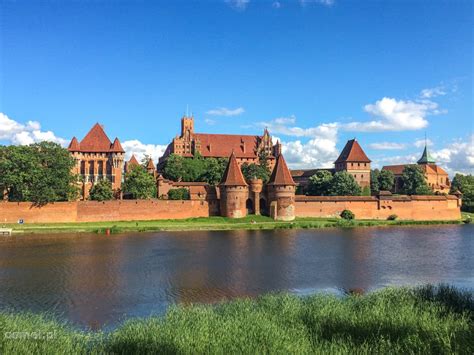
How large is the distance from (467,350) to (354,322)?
2.41 m

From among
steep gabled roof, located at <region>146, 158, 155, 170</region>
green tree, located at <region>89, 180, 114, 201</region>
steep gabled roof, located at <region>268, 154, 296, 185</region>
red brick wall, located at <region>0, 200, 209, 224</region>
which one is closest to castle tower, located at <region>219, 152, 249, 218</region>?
red brick wall, located at <region>0, 200, 209, 224</region>

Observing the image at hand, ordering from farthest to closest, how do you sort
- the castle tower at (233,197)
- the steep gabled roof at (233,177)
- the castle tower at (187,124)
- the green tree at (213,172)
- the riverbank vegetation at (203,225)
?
1. the castle tower at (187,124)
2. the green tree at (213,172)
3. the steep gabled roof at (233,177)
4. the castle tower at (233,197)
5. the riverbank vegetation at (203,225)

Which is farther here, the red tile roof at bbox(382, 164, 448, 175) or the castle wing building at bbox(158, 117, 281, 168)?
the red tile roof at bbox(382, 164, 448, 175)

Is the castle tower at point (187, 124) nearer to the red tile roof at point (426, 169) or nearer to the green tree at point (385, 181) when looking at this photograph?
the green tree at point (385, 181)

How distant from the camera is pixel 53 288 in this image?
1488 cm

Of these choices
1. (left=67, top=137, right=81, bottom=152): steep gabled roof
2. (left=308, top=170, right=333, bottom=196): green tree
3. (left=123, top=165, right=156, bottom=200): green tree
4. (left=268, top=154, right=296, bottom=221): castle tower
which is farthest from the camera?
(left=308, top=170, right=333, bottom=196): green tree

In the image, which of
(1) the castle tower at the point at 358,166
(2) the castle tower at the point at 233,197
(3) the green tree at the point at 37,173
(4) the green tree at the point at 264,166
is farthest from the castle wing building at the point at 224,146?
(3) the green tree at the point at 37,173

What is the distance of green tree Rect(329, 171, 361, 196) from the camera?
4762 cm

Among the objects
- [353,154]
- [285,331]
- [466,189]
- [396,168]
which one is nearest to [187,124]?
[353,154]

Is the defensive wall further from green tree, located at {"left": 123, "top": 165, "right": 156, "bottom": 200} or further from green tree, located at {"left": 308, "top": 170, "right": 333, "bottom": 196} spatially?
green tree, located at {"left": 308, "top": 170, "right": 333, "bottom": 196}

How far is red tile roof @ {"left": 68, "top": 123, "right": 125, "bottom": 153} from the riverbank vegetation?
15388 millimetres

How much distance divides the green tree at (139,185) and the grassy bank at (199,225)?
15.9 ft

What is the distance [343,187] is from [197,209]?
16794 millimetres

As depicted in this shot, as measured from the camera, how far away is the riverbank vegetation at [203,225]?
105 feet
